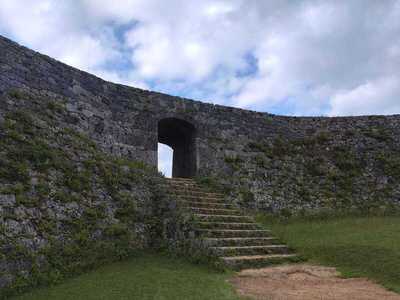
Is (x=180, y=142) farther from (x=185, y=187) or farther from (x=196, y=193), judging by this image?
(x=196, y=193)

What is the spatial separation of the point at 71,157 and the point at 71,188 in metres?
1.01

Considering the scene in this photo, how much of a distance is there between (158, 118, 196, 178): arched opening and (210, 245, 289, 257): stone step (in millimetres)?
4670

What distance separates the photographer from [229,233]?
7688 mm

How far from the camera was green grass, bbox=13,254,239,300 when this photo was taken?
179 inches

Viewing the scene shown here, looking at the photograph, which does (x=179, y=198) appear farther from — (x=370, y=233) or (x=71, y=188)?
(x=370, y=233)

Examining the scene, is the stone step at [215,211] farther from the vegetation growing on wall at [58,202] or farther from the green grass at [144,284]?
the green grass at [144,284]

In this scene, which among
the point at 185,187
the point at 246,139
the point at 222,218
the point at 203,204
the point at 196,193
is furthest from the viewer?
the point at 246,139

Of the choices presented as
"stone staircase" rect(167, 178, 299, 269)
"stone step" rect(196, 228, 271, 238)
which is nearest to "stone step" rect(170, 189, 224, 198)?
"stone staircase" rect(167, 178, 299, 269)

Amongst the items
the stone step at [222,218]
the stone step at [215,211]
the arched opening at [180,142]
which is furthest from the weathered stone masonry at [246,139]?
the stone step at [222,218]

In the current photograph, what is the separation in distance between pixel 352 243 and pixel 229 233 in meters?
2.38

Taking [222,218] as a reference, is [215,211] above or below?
above

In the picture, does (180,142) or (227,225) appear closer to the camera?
(227,225)

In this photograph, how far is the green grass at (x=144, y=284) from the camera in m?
4.54

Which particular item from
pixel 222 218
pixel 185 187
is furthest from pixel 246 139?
pixel 222 218
